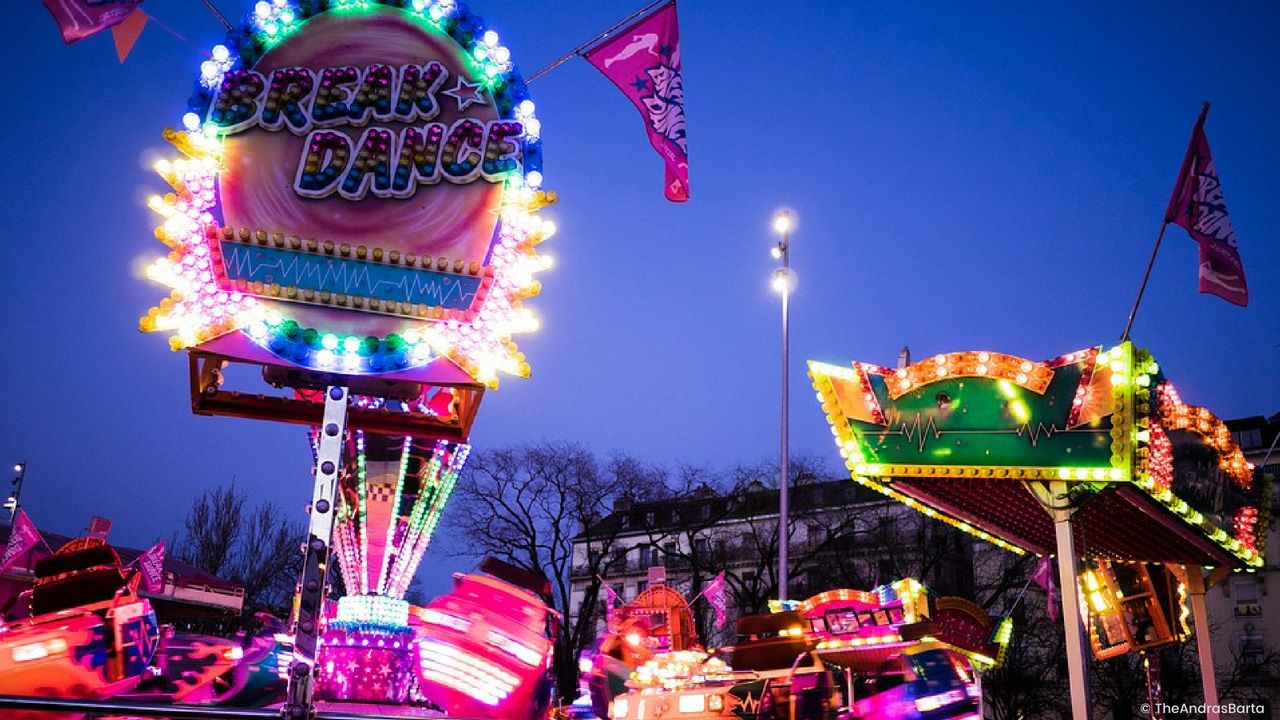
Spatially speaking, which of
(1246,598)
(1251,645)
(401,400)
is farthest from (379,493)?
(1246,598)

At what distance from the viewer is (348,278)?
7.12m

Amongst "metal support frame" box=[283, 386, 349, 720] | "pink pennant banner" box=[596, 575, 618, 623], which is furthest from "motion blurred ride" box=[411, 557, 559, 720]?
"pink pennant banner" box=[596, 575, 618, 623]

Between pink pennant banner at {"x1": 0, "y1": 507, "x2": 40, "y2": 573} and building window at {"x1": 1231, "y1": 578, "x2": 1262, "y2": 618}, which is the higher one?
building window at {"x1": 1231, "y1": 578, "x2": 1262, "y2": 618}

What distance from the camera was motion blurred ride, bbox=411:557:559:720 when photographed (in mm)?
7379

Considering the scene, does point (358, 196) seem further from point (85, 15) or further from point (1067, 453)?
point (1067, 453)

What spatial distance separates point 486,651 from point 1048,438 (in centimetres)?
682

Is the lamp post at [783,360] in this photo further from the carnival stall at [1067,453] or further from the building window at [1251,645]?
the building window at [1251,645]

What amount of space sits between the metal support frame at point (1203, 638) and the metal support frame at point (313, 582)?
498 inches

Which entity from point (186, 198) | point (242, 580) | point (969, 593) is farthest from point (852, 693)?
point (242, 580)

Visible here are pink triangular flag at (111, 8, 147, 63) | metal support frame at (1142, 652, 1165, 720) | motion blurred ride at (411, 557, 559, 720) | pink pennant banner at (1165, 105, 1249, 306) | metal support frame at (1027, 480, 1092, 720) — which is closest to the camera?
motion blurred ride at (411, 557, 559, 720)

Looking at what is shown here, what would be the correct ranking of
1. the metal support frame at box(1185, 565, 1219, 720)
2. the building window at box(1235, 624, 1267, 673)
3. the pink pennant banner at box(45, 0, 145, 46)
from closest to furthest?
1. the pink pennant banner at box(45, 0, 145, 46)
2. the metal support frame at box(1185, 565, 1219, 720)
3. the building window at box(1235, 624, 1267, 673)

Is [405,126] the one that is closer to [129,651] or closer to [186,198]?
[186,198]

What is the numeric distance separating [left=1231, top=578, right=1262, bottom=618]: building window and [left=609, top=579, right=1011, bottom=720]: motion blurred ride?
38.2 metres

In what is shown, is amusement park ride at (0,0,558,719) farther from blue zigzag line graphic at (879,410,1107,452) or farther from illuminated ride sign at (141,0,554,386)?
blue zigzag line graphic at (879,410,1107,452)
